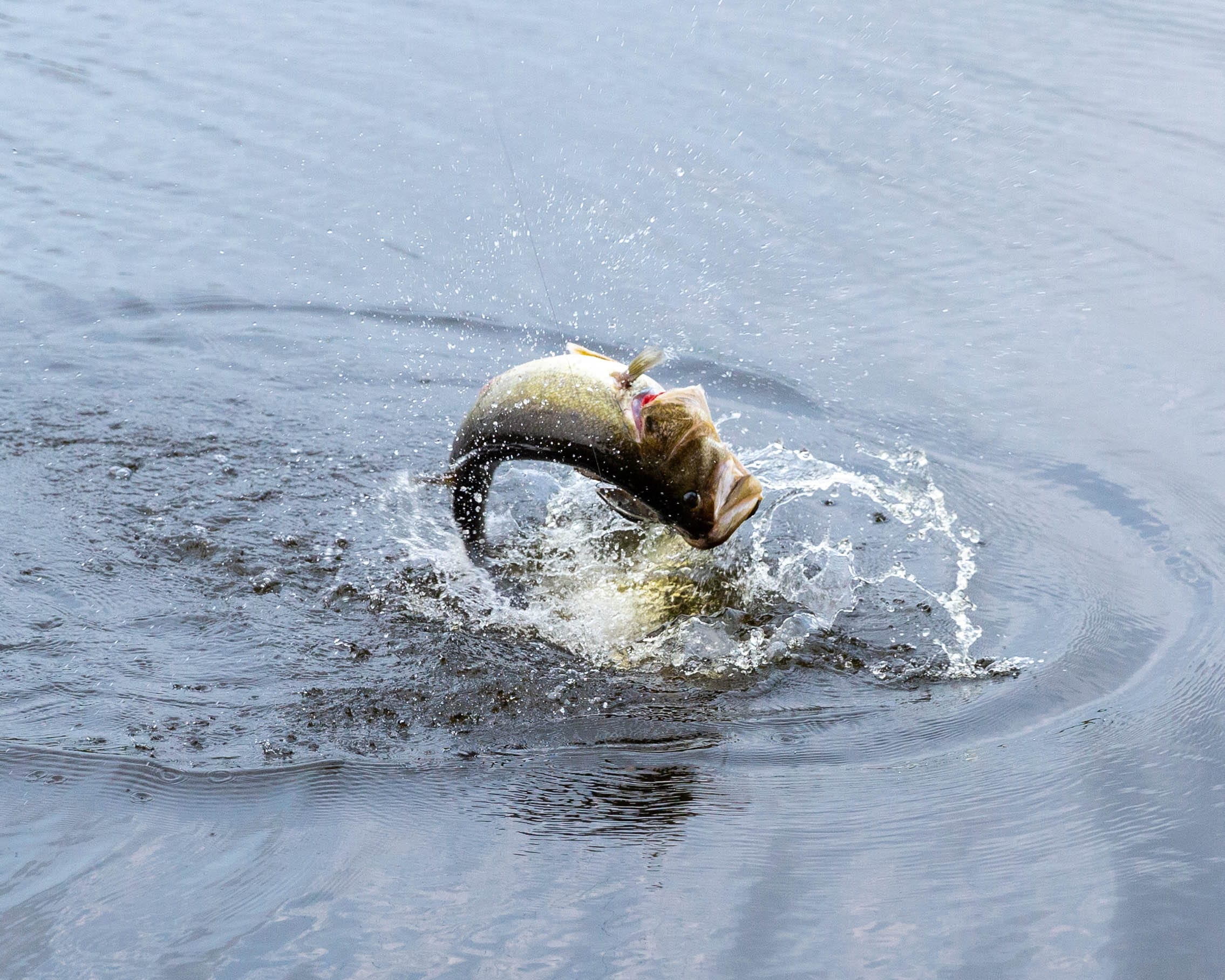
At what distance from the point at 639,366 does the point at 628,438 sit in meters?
0.41

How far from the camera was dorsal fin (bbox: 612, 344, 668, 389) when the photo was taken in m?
3.86

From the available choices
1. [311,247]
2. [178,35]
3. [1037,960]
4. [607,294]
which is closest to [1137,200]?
[607,294]

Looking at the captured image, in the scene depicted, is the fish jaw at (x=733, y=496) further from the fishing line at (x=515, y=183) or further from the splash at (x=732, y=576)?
the fishing line at (x=515, y=183)

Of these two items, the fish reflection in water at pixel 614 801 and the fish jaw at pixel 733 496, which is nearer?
the fish reflection in water at pixel 614 801

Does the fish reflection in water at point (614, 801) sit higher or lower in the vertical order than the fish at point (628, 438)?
lower

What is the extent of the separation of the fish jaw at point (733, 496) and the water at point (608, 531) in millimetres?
820

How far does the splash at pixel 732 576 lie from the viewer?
201 inches

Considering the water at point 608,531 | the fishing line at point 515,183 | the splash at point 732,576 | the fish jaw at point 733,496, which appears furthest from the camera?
the fishing line at point 515,183

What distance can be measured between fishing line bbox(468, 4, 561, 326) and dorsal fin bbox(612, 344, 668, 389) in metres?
3.73

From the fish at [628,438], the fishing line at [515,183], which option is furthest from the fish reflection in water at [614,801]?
the fishing line at [515,183]

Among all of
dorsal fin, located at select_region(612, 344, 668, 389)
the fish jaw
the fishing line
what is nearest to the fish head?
the fish jaw

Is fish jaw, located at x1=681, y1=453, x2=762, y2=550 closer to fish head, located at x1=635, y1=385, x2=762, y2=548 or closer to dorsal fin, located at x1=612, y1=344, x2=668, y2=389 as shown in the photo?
fish head, located at x1=635, y1=385, x2=762, y2=548

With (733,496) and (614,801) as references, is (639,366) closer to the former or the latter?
(733,496)

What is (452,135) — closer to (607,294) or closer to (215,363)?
(607,294)
